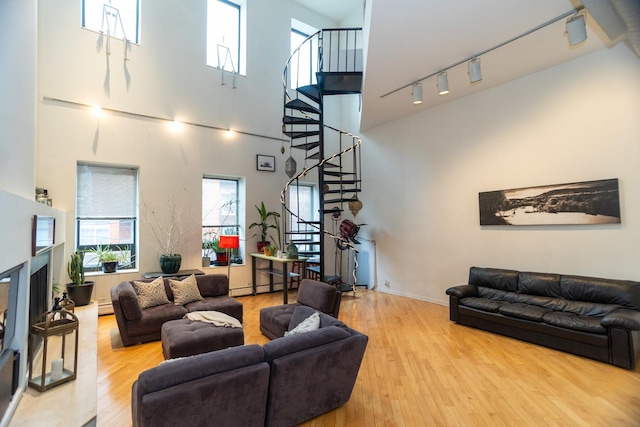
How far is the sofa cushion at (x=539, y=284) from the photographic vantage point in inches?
160

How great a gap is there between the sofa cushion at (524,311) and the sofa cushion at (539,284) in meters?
0.29

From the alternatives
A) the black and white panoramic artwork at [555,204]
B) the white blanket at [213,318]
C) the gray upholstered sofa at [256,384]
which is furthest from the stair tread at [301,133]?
the gray upholstered sofa at [256,384]

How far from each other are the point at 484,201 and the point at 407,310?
2214 millimetres

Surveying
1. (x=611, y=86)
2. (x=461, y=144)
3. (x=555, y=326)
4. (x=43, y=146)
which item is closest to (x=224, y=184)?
(x=43, y=146)

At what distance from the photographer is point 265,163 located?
22.3ft

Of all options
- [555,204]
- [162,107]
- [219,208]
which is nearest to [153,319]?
[219,208]

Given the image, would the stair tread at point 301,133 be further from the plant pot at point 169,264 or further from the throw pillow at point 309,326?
the throw pillow at point 309,326

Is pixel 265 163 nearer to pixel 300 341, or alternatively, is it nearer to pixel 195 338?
pixel 195 338

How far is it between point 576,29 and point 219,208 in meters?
5.90

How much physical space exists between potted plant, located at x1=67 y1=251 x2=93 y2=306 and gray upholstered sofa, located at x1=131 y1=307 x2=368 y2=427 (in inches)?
148

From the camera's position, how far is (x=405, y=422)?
7.67 feet

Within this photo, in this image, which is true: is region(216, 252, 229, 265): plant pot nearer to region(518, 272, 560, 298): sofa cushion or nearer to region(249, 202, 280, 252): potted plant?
region(249, 202, 280, 252): potted plant

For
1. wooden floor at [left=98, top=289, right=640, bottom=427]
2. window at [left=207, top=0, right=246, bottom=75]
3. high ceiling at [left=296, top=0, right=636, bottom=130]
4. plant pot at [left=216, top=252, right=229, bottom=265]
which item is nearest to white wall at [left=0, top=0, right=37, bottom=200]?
wooden floor at [left=98, top=289, right=640, bottom=427]

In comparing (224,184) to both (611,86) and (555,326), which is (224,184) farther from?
(611,86)
